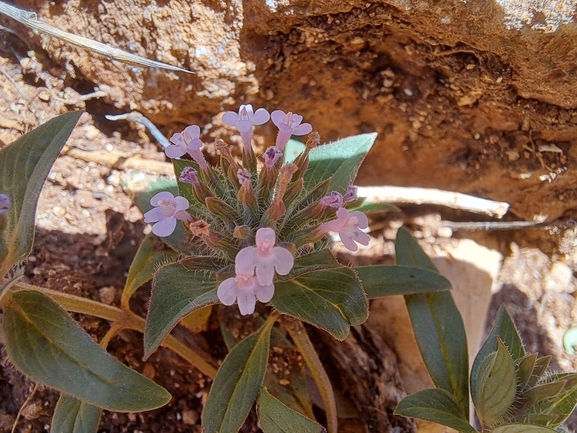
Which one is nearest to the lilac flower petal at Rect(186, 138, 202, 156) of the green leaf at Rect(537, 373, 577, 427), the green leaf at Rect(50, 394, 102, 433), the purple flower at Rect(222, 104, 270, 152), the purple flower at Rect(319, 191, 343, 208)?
the purple flower at Rect(222, 104, 270, 152)

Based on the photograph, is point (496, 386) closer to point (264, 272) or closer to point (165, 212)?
point (264, 272)

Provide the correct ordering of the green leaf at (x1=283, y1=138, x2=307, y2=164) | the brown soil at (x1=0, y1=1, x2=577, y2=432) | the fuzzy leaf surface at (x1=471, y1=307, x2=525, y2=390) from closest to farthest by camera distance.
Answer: the fuzzy leaf surface at (x1=471, y1=307, x2=525, y2=390) < the brown soil at (x1=0, y1=1, x2=577, y2=432) < the green leaf at (x1=283, y1=138, x2=307, y2=164)

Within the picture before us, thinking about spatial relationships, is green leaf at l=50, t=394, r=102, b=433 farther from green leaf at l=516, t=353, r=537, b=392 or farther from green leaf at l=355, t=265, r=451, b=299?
green leaf at l=516, t=353, r=537, b=392

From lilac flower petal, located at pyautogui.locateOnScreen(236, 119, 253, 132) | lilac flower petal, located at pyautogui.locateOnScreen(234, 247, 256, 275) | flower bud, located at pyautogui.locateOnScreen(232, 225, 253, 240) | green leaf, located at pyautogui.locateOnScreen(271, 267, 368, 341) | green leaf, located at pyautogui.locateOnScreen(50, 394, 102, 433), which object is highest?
lilac flower petal, located at pyautogui.locateOnScreen(236, 119, 253, 132)

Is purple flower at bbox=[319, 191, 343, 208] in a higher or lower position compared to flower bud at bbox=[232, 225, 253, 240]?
higher

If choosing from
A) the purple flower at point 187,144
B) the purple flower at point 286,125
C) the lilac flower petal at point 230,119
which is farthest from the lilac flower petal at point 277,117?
the purple flower at point 187,144

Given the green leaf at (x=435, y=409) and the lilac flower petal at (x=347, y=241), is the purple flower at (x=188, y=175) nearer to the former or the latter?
the lilac flower petal at (x=347, y=241)
